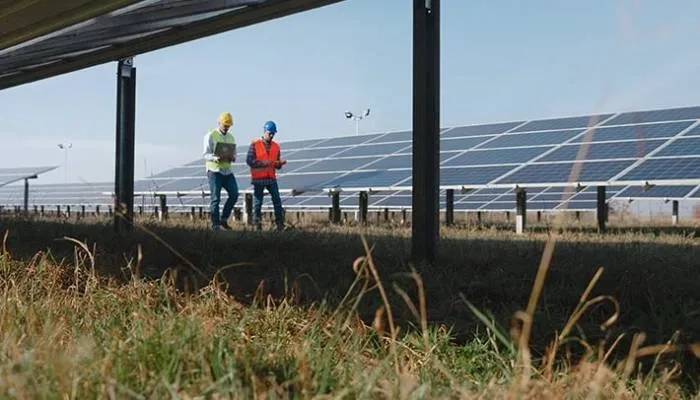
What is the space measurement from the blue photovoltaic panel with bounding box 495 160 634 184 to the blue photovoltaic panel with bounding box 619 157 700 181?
270 millimetres

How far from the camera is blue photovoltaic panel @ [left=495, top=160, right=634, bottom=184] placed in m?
11.6

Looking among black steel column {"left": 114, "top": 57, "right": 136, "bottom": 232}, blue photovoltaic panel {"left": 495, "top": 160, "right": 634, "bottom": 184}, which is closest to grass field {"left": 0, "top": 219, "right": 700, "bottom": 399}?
black steel column {"left": 114, "top": 57, "right": 136, "bottom": 232}

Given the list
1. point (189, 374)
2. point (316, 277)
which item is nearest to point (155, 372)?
point (189, 374)

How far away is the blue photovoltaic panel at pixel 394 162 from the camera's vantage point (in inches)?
613

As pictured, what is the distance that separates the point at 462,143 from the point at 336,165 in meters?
2.87

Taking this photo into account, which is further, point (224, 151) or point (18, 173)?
point (18, 173)

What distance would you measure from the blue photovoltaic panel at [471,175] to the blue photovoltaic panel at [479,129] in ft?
10.2

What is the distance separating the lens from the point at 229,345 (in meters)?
2.24

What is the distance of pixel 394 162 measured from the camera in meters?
16.1

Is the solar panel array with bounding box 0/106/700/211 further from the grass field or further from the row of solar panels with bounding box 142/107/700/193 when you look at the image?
the grass field

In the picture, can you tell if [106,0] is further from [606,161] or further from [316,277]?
[606,161]

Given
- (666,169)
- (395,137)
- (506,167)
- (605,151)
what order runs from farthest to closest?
1. (395,137)
2. (506,167)
3. (605,151)
4. (666,169)

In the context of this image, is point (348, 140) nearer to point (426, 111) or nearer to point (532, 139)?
point (532, 139)

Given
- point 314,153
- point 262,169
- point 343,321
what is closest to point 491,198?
point 314,153
